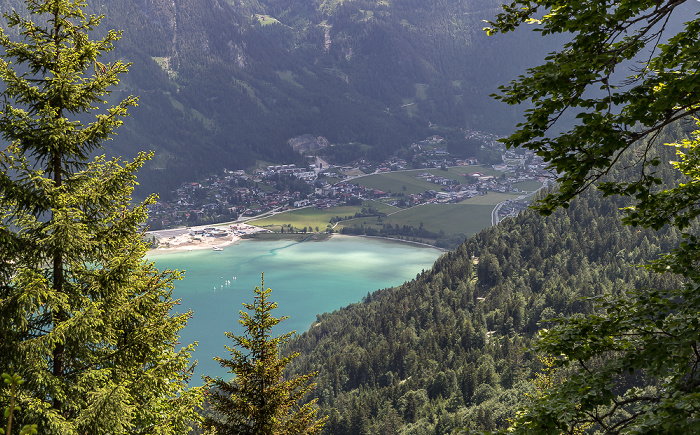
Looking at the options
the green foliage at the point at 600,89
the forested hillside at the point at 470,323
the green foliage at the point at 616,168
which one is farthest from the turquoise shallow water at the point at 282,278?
the green foliage at the point at 600,89

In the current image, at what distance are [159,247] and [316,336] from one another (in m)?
102

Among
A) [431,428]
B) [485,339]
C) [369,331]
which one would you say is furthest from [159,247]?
[431,428]

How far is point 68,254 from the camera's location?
32.4 feet

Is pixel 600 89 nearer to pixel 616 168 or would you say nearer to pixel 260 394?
pixel 616 168

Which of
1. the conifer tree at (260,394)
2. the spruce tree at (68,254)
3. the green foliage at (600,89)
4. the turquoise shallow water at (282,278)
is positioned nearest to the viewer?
the green foliage at (600,89)

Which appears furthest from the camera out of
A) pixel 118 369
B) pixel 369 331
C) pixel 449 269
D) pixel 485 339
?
pixel 449 269

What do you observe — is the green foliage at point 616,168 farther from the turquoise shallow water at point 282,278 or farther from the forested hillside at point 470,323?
the turquoise shallow water at point 282,278

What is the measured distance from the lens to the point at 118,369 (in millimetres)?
10492

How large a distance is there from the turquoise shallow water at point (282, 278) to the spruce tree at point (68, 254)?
90232mm

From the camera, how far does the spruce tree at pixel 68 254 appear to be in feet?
30.1

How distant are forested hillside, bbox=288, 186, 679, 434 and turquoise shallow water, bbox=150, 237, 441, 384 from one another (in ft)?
Result: 48.3

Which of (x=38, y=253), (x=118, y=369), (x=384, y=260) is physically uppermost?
(x=38, y=253)

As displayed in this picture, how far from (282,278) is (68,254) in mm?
149900

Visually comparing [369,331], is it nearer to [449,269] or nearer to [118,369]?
[449,269]
